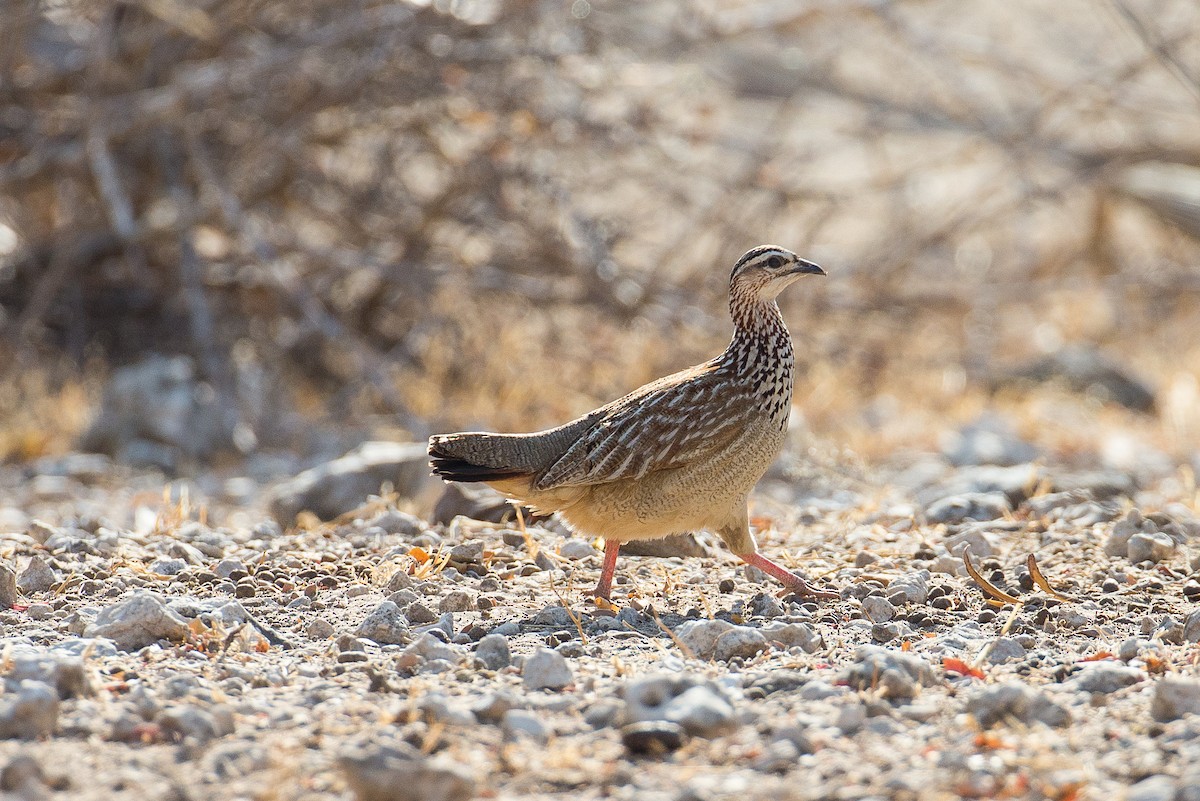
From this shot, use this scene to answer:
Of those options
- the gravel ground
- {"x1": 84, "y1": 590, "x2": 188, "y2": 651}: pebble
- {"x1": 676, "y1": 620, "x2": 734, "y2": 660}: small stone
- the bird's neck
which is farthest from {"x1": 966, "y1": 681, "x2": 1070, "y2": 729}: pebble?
{"x1": 84, "y1": 590, "x2": 188, "y2": 651}: pebble

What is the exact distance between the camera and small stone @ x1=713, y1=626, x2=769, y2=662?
4434 mm

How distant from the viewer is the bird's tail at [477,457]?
5.34 metres

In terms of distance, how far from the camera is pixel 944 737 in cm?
366

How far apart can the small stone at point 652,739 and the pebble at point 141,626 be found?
1677 mm

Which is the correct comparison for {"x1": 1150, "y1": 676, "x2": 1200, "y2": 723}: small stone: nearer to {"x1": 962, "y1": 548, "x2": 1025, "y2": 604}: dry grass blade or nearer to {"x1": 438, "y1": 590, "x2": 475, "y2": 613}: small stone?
{"x1": 962, "y1": 548, "x2": 1025, "y2": 604}: dry grass blade

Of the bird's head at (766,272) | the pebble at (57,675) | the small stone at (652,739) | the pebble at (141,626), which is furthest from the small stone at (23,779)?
the bird's head at (766,272)

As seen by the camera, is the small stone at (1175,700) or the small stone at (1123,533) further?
the small stone at (1123,533)

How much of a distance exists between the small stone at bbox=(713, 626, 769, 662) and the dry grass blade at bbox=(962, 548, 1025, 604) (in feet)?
3.72

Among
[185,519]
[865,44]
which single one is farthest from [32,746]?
[865,44]

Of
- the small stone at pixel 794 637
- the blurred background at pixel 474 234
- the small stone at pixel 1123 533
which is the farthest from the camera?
the blurred background at pixel 474 234

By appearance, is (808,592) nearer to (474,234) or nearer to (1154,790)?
(1154,790)

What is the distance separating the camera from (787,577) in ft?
17.6

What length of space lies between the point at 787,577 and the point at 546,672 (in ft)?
4.99

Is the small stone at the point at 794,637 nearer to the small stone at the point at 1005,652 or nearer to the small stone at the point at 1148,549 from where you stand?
the small stone at the point at 1005,652
